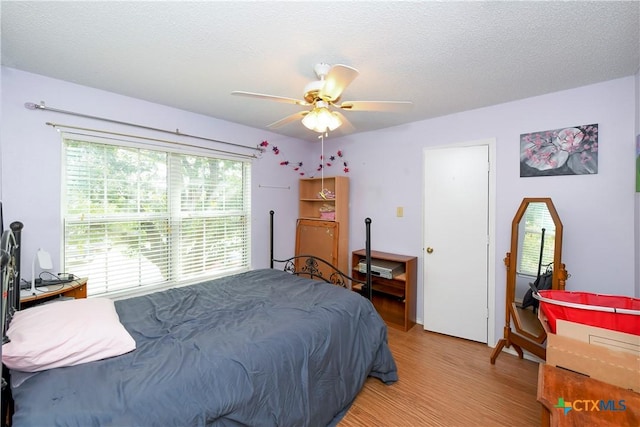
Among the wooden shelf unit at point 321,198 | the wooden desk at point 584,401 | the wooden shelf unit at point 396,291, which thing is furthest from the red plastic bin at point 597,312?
the wooden shelf unit at point 321,198

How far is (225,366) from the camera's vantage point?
52.4 inches

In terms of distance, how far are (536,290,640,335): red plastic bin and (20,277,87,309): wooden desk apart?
3234 millimetres

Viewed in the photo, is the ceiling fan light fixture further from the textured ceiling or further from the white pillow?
the white pillow

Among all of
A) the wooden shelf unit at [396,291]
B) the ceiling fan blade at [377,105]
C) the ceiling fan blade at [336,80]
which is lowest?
the wooden shelf unit at [396,291]

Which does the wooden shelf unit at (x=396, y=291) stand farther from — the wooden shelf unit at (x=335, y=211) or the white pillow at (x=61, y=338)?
the white pillow at (x=61, y=338)

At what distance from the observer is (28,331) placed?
1.23 meters

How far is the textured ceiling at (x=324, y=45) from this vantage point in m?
1.42

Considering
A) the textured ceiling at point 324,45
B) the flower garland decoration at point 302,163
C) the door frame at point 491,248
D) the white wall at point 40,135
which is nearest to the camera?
the textured ceiling at point 324,45

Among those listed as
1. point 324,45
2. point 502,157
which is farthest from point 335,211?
point 324,45

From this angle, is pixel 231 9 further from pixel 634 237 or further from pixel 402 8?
pixel 634 237

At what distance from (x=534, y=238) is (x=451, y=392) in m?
1.49

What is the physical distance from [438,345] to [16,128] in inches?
163

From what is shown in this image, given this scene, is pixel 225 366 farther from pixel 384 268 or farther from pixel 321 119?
pixel 384 268

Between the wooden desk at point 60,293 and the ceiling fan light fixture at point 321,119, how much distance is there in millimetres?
2146
